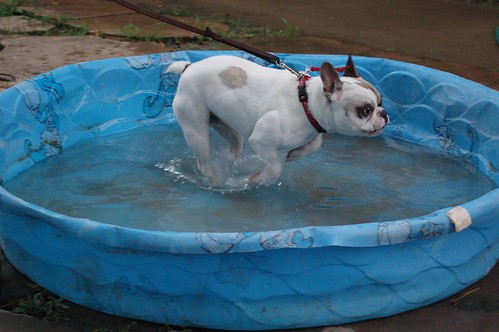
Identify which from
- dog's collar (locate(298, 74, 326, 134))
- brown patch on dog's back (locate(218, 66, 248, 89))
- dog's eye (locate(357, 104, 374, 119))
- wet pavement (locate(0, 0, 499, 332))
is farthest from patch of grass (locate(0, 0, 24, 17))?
dog's eye (locate(357, 104, 374, 119))

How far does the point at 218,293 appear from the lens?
2.94 meters

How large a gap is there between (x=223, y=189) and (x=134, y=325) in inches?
49.7

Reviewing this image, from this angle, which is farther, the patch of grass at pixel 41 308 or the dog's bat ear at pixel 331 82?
the dog's bat ear at pixel 331 82

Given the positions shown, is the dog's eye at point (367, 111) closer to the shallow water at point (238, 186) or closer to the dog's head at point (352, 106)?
the dog's head at point (352, 106)

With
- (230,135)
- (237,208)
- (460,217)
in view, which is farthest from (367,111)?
(230,135)

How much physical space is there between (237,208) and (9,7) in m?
4.59

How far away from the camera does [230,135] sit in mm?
4234

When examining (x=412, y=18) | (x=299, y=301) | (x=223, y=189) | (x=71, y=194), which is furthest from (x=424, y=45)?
(x=299, y=301)

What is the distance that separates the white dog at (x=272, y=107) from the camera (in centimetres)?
344

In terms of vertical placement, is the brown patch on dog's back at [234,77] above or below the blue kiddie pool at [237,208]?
above

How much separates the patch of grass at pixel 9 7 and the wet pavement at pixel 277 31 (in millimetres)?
93

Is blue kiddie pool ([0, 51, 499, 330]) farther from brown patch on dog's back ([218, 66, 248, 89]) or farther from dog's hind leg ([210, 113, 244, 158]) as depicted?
brown patch on dog's back ([218, 66, 248, 89])

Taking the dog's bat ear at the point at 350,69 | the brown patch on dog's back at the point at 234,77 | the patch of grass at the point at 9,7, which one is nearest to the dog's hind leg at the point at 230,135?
the brown patch on dog's back at the point at 234,77

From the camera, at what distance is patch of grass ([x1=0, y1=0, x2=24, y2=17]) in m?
7.47
